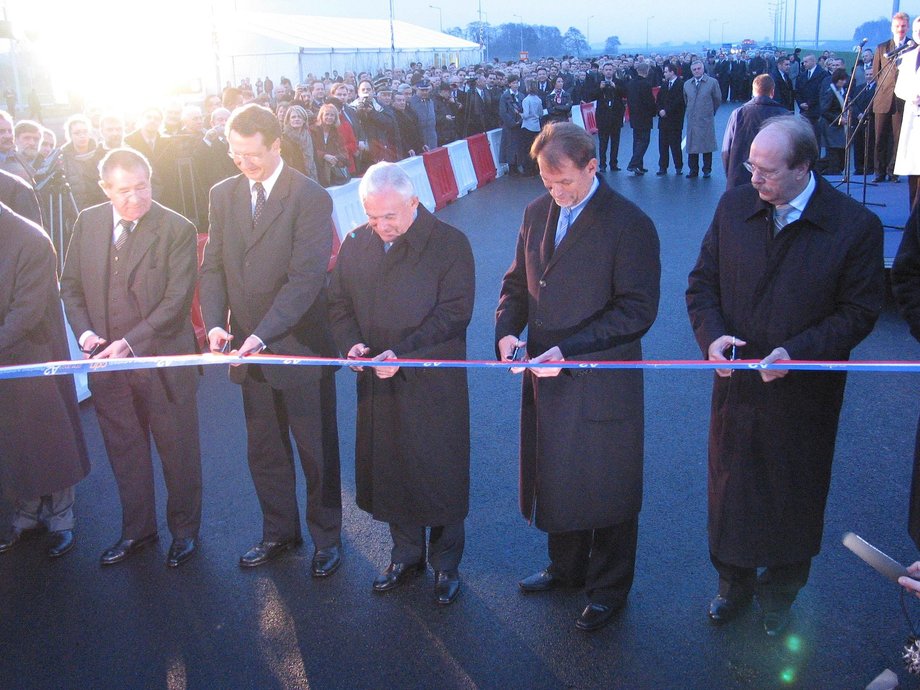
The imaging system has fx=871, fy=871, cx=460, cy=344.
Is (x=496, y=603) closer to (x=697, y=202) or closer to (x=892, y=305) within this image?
(x=892, y=305)

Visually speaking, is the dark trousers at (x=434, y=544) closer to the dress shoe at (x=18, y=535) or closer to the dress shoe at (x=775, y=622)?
the dress shoe at (x=775, y=622)

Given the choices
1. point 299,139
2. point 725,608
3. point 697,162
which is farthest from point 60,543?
point 697,162

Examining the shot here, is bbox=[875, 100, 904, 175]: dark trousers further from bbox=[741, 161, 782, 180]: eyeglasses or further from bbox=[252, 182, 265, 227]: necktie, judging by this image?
bbox=[252, 182, 265, 227]: necktie

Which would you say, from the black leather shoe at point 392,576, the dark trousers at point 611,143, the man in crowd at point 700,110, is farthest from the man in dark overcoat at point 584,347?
the dark trousers at point 611,143

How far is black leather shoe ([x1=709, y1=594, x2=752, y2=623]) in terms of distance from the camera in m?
3.70

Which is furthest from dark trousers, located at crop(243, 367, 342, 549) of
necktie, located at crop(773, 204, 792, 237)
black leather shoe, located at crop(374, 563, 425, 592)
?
necktie, located at crop(773, 204, 792, 237)

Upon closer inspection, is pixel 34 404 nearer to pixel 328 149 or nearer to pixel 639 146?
pixel 328 149

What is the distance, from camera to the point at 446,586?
13.1 ft

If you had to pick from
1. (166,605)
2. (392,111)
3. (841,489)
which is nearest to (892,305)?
(841,489)

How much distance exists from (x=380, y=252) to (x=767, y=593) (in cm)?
218

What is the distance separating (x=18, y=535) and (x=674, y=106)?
1451 centimetres

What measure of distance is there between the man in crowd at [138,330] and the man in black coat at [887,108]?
31.0 feet

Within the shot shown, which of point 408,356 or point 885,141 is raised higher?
point 885,141

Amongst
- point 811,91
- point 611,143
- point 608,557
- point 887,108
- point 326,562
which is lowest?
point 326,562
